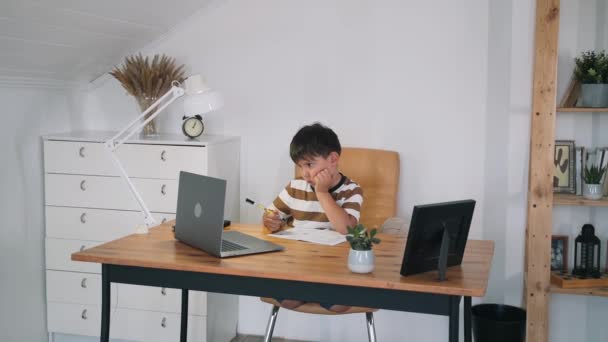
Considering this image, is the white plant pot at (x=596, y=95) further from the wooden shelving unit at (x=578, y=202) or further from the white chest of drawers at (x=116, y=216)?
the white chest of drawers at (x=116, y=216)

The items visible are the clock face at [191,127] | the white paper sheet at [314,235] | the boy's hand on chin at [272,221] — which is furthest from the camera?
the clock face at [191,127]

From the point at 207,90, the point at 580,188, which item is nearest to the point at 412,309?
the point at 207,90

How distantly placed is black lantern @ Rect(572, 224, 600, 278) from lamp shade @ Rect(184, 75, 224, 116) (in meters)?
1.74

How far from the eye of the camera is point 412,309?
2125mm

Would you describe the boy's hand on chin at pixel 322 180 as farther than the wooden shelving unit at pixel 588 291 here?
No

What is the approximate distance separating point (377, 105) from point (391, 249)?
1246mm

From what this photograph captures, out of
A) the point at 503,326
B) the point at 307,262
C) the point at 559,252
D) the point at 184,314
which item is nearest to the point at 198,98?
the point at 184,314

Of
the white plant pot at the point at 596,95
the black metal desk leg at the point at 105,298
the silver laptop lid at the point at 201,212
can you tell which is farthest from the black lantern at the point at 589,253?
the black metal desk leg at the point at 105,298

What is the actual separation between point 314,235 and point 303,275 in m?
0.55

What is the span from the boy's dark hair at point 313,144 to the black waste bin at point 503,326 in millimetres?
1102

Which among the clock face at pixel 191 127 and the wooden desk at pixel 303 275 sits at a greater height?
the clock face at pixel 191 127

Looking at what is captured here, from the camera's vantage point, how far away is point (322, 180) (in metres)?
2.80

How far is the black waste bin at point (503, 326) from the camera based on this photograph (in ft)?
10.8

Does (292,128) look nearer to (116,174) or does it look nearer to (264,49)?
(264,49)
